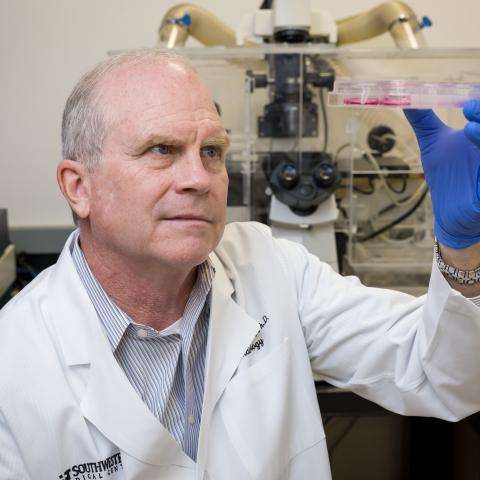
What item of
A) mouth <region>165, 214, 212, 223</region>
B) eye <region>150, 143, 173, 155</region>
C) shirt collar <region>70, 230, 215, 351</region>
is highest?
eye <region>150, 143, 173, 155</region>

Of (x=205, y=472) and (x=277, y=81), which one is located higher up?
(x=277, y=81)

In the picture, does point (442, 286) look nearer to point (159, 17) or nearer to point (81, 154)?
point (81, 154)

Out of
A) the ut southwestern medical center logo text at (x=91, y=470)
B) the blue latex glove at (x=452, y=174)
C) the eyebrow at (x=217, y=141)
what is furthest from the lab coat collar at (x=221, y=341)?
the blue latex glove at (x=452, y=174)

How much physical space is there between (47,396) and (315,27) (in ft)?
4.01

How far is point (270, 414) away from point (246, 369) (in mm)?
86

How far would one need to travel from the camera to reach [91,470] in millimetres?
922

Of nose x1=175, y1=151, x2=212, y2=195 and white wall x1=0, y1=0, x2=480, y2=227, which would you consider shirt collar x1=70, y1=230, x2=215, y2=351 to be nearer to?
nose x1=175, y1=151, x2=212, y2=195

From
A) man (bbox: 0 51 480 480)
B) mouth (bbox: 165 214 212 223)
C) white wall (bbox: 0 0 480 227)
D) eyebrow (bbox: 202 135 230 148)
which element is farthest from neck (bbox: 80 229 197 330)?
white wall (bbox: 0 0 480 227)

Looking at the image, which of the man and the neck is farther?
the neck

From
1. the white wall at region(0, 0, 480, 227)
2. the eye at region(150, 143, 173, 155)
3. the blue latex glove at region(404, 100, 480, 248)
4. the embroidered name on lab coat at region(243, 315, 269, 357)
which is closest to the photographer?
the blue latex glove at region(404, 100, 480, 248)

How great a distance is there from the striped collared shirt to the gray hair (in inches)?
7.5

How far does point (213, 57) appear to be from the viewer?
1.54m

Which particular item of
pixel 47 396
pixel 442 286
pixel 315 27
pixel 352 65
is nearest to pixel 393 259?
pixel 352 65

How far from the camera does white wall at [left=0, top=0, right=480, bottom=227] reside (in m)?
2.04
